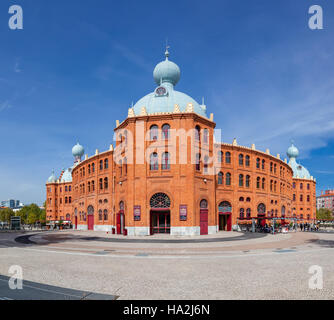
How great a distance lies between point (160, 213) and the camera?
35.6 m

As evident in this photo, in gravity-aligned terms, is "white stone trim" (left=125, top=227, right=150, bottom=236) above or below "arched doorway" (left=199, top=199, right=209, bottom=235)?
below

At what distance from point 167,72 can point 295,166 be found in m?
55.4

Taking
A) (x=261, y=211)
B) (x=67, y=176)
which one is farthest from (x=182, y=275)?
(x=67, y=176)

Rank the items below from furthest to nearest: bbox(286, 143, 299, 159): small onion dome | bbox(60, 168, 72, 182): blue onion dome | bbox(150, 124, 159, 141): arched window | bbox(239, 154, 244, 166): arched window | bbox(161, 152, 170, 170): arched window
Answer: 1. bbox(60, 168, 72, 182): blue onion dome
2. bbox(286, 143, 299, 159): small onion dome
3. bbox(239, 154, 244, 166): arched window
4. bbox(150, 124, 159, 141): arched window
5. bbox(161, 152, 170, 170): arched window

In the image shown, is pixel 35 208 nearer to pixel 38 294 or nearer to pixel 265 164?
pixel 265 164

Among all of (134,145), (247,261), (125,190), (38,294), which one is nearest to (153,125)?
(134,145)

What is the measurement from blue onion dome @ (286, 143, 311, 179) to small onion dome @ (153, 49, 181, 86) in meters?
51.8

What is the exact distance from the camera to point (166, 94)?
3922 cm

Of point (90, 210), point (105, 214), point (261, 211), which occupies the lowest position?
point (105, 214)

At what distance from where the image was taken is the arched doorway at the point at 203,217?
116 ft

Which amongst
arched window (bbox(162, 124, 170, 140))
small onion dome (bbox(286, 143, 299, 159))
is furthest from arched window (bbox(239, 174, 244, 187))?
small onion dome (bbox(286, 143, 299, 159))

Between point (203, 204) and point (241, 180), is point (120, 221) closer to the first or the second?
point (203, 204)

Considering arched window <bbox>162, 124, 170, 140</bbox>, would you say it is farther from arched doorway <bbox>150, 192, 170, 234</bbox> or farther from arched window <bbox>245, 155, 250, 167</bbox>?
arched window <bbox>245, 155, 250, 167</bbox>

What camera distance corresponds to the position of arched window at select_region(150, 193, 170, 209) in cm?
3438
